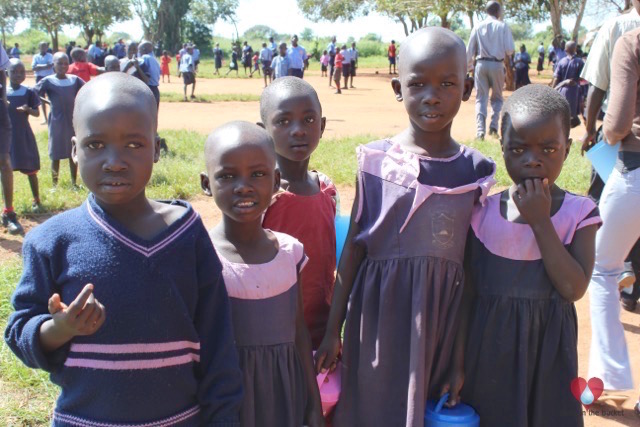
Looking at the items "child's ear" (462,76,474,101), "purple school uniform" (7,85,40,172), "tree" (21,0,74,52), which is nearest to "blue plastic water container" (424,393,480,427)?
"child's ear" (462,76,474,101)

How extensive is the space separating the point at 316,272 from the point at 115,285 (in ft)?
3.44

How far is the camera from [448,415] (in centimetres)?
214

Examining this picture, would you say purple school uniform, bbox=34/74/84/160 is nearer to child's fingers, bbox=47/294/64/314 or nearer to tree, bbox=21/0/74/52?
child's fingers, bbox=47/294/64/314

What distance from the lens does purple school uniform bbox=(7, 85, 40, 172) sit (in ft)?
21.3

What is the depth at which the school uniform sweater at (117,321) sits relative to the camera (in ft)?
5.23

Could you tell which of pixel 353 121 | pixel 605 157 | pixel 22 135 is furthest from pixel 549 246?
pixel 353 121

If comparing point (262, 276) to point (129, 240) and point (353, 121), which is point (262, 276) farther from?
point (353, 121)

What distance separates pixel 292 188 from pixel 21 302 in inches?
45.7

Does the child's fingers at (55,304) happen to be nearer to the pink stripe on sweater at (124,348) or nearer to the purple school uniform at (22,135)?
the pink stripe on sweater at (124,348)

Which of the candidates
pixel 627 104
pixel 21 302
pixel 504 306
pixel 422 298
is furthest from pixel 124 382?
pixel 627 104

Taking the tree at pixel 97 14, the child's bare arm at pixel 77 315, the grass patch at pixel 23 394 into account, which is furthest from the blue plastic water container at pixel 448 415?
the tree at pixel 97 14

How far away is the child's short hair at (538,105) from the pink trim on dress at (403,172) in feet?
0.76

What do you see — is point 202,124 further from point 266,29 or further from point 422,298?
point 266,29

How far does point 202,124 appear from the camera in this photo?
518 inches
